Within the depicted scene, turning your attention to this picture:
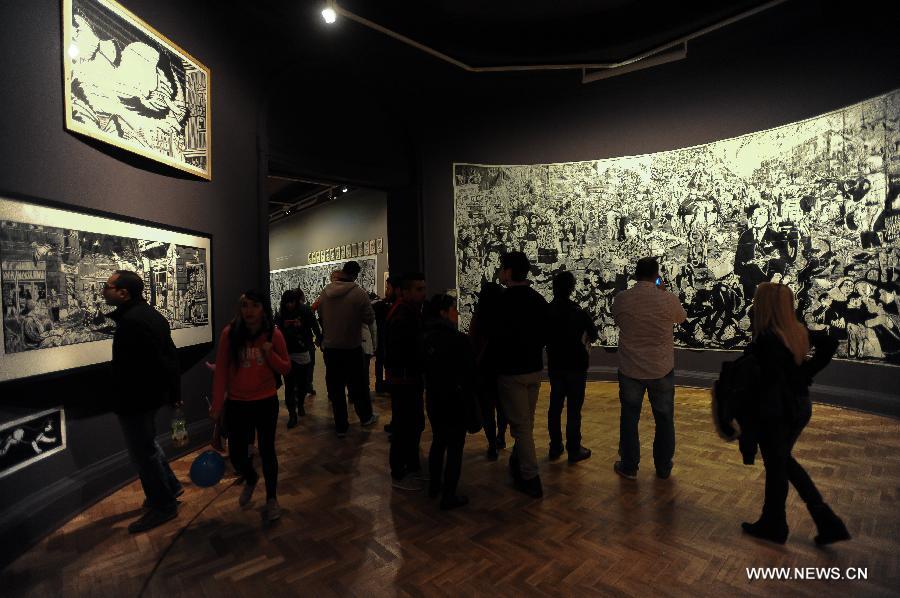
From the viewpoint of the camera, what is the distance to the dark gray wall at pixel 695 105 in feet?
17.9

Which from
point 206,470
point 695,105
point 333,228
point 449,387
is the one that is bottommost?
point 206,470

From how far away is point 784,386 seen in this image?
8.29 ft

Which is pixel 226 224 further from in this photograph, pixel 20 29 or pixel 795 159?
pixel 795 159

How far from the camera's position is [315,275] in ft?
46.4

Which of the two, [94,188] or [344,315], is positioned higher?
[94,188]

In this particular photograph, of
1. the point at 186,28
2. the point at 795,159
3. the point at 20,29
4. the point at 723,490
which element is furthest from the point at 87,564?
the point at 795,159

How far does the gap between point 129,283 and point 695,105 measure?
A: 24.3 ft

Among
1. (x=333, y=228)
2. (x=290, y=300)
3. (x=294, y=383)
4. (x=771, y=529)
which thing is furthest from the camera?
(x=333, y=228)

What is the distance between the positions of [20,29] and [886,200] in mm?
7925

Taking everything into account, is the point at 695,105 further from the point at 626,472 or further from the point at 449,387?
the point at 449,387

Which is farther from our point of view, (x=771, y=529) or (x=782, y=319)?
(x=771, y=529)

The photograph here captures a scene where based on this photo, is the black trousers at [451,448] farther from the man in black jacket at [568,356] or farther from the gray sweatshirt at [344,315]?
the gray sweatshirt at [344,315]

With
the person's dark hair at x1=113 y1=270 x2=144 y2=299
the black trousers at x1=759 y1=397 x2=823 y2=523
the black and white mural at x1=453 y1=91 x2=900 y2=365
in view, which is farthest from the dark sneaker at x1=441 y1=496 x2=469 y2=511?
the black and white mural at x1=453 y1=91 x2=900 y2=365

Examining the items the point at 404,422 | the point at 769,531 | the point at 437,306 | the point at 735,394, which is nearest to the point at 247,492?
the point at 404,422
